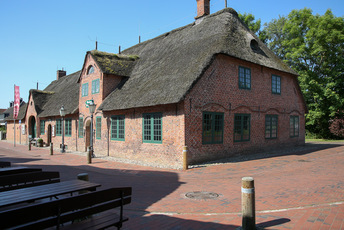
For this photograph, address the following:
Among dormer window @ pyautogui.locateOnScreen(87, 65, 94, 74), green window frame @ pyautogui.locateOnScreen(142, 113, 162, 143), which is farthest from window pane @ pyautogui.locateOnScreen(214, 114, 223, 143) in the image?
dormer window @ pyautogui.locateOnScreen(87, 65, 94, 74)

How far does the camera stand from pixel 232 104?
48.4ft

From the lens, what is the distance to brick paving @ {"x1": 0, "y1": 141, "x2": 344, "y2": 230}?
488cm

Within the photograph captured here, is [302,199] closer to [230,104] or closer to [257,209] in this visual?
[257,209]

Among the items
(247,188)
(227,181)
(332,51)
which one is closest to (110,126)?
(227,181)

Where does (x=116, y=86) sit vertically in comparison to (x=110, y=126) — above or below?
above

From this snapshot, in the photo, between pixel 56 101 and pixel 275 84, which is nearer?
pixel 275 84

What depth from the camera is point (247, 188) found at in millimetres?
4340

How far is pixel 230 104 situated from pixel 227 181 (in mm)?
6840

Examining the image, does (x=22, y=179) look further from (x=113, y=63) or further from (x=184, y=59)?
(x=113, y=63)

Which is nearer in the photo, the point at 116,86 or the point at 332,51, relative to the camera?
the point at 116,86

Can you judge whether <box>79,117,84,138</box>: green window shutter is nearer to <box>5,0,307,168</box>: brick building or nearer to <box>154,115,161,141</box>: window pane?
<box>5,0,307,168</box>: brick building

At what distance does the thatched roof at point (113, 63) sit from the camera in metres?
18.2

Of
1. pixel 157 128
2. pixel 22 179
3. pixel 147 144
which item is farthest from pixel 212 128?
pixel 22 179

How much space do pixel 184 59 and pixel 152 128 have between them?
4.47 m
